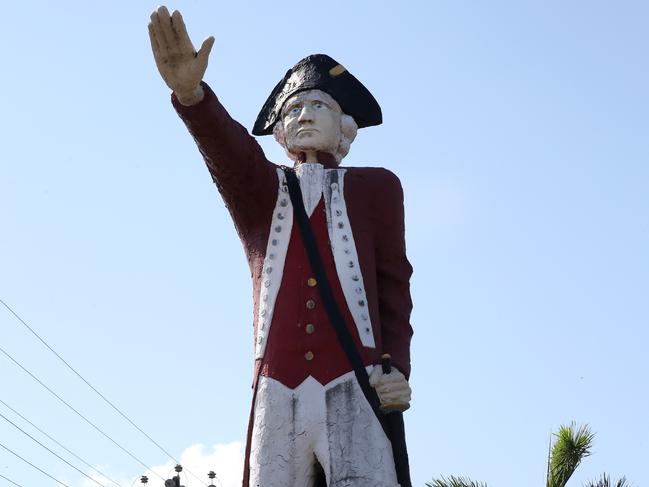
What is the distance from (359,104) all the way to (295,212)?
956mm

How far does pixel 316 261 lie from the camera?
672 cm

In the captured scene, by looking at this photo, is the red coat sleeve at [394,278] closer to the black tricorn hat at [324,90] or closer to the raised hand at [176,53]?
the black tricorn hat at [324,90]

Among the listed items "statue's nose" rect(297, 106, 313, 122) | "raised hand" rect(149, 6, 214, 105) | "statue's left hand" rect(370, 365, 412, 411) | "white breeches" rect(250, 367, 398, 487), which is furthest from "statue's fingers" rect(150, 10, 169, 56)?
"statue's left hand" rect(370, 365, 412, 411)

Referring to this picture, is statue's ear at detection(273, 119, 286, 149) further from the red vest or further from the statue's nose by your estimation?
the red vest

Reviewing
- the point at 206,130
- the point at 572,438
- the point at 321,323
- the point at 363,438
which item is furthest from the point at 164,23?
the point at 572,438

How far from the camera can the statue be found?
6.34 metres

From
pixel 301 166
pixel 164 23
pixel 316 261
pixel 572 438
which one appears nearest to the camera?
pixel 164 23

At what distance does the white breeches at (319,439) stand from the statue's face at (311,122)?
1.48 m

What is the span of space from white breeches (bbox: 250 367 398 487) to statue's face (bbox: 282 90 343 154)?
4.86ft

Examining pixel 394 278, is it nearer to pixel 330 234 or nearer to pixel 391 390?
pixel 330 234

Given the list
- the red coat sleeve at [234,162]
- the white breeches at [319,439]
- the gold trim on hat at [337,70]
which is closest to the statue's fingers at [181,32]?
the red coat sleeve at [234,162]

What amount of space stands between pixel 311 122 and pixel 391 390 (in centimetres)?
168

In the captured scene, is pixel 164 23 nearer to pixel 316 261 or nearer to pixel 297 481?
pixel 316 261

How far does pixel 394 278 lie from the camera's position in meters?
6.97
